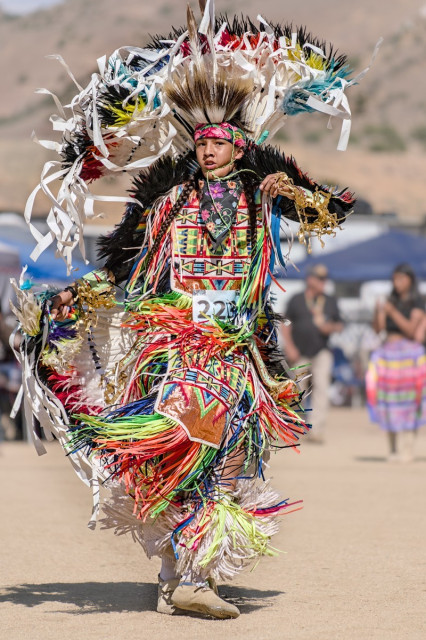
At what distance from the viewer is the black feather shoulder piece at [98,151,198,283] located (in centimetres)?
552

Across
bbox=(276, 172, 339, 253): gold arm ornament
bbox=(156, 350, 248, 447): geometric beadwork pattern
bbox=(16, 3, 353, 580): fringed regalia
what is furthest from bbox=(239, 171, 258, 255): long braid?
bbox=(156, 350, 248, 447): geometric beadwork pattern

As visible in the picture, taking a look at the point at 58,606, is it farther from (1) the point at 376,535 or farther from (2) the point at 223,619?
(1) the point at 376,535

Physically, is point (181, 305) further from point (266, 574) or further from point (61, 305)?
point (266, 574)

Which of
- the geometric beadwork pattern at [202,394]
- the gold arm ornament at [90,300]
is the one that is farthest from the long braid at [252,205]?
the gold arm ornament at [90,300]

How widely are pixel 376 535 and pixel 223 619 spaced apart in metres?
2.44

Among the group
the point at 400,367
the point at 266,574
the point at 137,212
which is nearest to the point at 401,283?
the point at 400,367

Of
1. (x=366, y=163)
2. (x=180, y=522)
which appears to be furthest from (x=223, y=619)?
(x=366, y=163)

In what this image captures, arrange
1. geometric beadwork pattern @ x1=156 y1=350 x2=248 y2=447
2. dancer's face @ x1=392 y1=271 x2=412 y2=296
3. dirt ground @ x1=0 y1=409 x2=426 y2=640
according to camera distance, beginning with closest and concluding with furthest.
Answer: dirt ground @ x1=0 y1=409 x2=426 y2=640, geometric beadwork pattern @ x1=156 y1=350 x2=248 y2=447, dancer's face @ x1=392 y1=271 x2=412 y2=296

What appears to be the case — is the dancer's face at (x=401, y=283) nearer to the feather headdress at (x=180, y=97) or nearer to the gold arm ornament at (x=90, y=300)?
the feather headdress at (x=180, y=97)

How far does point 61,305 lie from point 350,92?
246ft

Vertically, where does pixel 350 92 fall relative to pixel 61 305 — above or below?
above

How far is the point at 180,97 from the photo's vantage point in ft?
17.9

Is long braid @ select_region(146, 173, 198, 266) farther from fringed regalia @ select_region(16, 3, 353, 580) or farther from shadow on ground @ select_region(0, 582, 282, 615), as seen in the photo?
shadow on ground @ select_region(0, 582, 282, 615)

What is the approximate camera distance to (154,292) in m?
5.43
